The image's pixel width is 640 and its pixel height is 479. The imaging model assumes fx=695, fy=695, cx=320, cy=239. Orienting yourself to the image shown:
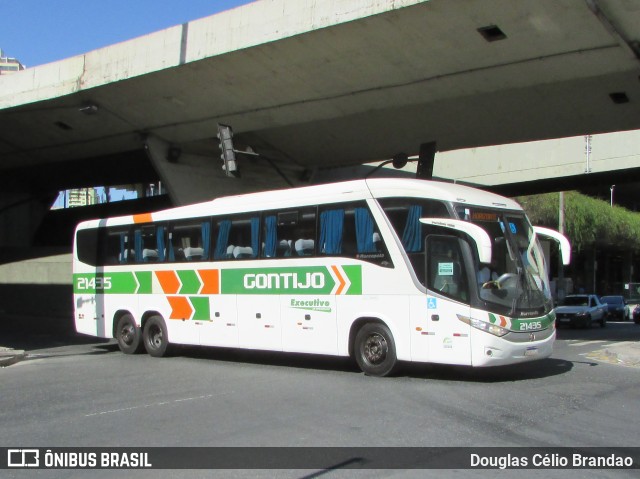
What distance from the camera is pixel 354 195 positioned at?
1262 centimetres

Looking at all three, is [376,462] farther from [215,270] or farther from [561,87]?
[561,87]

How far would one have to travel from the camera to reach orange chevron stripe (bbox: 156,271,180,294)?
15.9 meters

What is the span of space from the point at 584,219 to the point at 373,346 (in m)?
35.7

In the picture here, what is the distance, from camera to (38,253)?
3381 centimetres

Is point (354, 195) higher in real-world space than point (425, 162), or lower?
lower

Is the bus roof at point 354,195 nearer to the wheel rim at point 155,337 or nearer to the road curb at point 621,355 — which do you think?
the wheel rim at point 155,337

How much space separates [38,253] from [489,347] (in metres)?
28.2

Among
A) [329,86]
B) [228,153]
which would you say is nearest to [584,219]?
[329,86]

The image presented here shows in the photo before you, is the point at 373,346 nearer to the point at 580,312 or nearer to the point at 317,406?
the point at 317,406

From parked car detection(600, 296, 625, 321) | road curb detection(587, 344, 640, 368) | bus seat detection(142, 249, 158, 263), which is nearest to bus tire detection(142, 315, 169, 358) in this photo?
bus seat detection(142, 249, 158, 263)

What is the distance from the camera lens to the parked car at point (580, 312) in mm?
30672

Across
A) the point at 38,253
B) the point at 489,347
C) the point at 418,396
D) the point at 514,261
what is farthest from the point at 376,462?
the point at 38,253

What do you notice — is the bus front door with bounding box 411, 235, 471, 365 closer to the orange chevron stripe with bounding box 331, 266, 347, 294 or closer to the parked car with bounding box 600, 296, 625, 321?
the orange chevron stripe with bounding box 331, 266, 347, 294

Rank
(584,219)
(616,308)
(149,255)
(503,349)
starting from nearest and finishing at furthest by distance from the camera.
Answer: (503,349)
(149,255)
(616,308)
(584,219)
